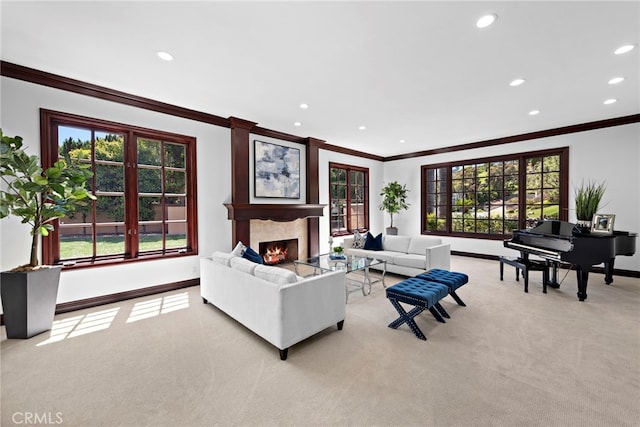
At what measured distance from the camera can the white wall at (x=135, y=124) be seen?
2.97 meters

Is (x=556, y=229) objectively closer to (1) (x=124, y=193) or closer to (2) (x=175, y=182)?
(2) (x=175, y=182)

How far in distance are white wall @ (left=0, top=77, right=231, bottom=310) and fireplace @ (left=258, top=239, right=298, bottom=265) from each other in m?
0.87

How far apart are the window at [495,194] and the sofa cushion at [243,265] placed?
5.86 meters

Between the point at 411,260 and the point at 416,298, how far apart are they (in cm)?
205

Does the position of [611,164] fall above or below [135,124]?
below

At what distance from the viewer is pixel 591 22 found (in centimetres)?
225

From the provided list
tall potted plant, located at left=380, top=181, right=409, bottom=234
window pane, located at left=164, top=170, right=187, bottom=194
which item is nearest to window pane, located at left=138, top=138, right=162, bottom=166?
window pane, located at left=164, top=170, right=187, bottom=194

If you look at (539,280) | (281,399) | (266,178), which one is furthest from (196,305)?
(539,280)

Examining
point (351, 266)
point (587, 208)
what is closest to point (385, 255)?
point (351, 266)

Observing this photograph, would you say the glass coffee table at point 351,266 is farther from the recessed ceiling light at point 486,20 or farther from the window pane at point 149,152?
the recessed ceiling light at point 486,20

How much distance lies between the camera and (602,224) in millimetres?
3797

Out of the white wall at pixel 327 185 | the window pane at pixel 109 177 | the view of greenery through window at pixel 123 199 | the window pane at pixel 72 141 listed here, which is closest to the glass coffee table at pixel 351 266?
the white wall at pixel 327 185

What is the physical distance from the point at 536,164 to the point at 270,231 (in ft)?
19.0

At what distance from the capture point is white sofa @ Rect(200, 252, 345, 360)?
2.28m
